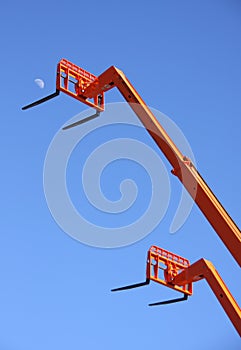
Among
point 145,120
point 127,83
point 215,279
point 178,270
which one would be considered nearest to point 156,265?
point 178,270

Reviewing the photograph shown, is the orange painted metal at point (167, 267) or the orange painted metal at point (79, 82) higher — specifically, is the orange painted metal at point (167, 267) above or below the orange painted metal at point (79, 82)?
below

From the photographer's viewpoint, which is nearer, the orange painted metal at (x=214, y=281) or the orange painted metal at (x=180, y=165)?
the orange painted metal at (x=214, y=281)

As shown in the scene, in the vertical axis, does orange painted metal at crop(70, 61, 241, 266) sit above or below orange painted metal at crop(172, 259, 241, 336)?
above

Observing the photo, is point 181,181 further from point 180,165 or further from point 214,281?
point 214,281

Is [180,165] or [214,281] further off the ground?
[180,165]

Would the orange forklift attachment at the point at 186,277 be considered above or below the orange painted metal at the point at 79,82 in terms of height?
below

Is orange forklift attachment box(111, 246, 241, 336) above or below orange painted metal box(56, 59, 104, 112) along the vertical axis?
below

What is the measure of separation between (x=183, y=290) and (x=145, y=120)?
17.5 feet

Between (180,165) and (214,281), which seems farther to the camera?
(180,165)

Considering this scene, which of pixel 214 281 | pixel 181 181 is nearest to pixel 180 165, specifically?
pixel 181 181

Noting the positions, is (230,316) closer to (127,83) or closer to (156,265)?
(156,265)

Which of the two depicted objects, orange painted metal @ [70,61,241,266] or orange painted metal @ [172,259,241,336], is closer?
orange painted metal @ [172,259,241,336]

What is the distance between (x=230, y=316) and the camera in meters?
16.5

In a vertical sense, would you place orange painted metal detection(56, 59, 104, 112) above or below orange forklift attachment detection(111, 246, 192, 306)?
above
